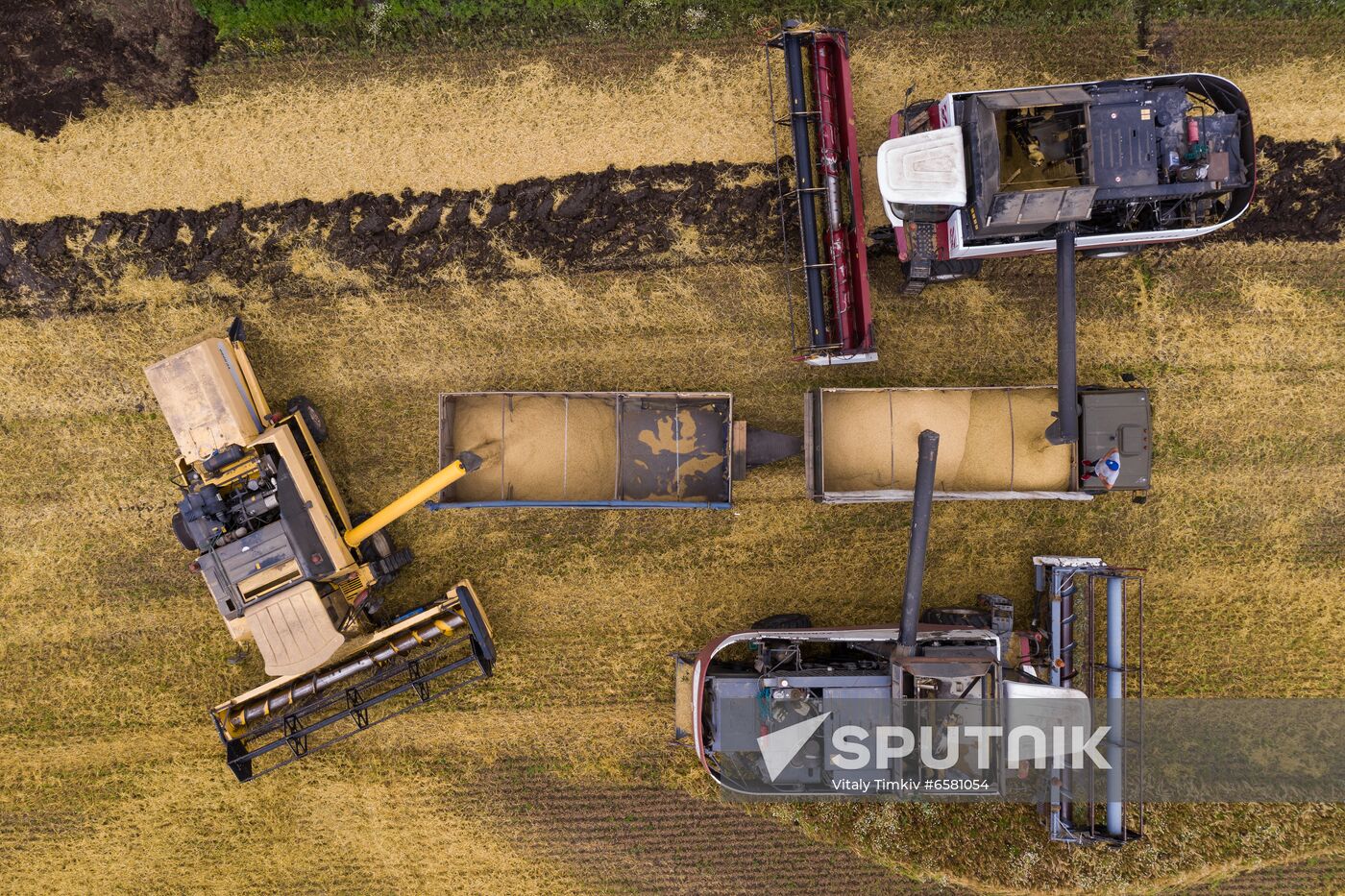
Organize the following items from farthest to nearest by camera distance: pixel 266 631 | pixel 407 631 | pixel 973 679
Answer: pixel 407 631, pixel 266 631, pixel 973 679

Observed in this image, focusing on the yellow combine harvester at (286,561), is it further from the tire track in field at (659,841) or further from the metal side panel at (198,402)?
the tire track in field at (659,841)

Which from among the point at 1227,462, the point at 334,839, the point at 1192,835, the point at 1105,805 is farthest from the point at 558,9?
the point at 1192,835

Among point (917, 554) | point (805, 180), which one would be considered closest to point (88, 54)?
point (805, 180)

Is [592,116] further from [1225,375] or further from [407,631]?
[1225,375]

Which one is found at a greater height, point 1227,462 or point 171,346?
point 171,346

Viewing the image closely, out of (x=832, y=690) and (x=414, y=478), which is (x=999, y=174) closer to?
(x=832, y=690)

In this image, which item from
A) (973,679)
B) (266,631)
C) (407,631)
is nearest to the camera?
(973,679)

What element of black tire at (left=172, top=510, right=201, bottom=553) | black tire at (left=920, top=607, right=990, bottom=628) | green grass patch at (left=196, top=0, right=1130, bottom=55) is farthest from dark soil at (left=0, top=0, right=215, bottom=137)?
black tire at (left=920, top=607, right=990, bottom=628)

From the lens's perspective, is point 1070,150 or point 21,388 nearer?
point 1070,150
